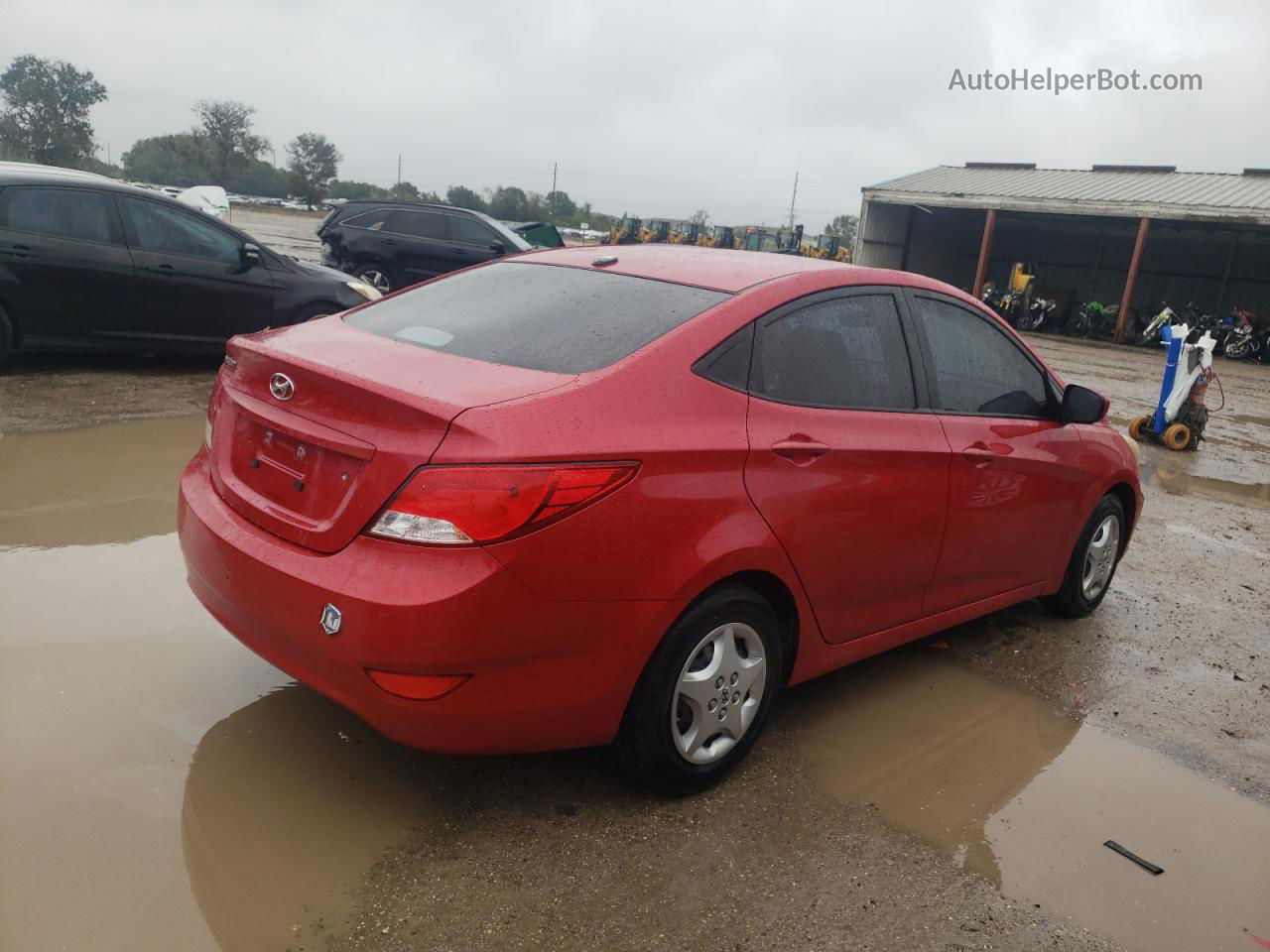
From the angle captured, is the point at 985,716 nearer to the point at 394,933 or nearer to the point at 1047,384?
the point at 1047,384

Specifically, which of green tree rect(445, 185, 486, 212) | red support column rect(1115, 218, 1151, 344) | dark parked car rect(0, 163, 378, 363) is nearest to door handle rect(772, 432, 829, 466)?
dark parked car rect(0, 163, 378, 363)

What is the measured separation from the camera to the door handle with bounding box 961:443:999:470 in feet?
11.9

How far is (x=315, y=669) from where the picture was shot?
2514 millimetres

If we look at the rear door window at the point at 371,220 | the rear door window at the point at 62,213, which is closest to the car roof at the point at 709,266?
the rear door window at the point at 62,213

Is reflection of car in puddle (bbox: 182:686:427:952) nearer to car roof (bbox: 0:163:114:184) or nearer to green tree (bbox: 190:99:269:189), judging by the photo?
car roof (bbox: 0:163:114:184)

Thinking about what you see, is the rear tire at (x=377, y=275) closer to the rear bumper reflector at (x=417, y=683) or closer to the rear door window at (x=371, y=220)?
the rear door window at (x=371, y=220)

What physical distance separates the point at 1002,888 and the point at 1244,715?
188 cm

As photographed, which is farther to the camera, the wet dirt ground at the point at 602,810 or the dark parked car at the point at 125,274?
the dark parked car at the point at 125,274

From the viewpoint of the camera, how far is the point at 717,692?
2881mm

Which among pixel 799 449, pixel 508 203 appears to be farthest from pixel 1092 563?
pixel 508 203

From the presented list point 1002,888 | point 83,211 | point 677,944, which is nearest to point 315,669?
point 677,944

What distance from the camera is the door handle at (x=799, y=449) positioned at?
115 inches

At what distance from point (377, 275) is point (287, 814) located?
42.3 ft

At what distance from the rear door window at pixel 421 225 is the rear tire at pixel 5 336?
7.86 m
